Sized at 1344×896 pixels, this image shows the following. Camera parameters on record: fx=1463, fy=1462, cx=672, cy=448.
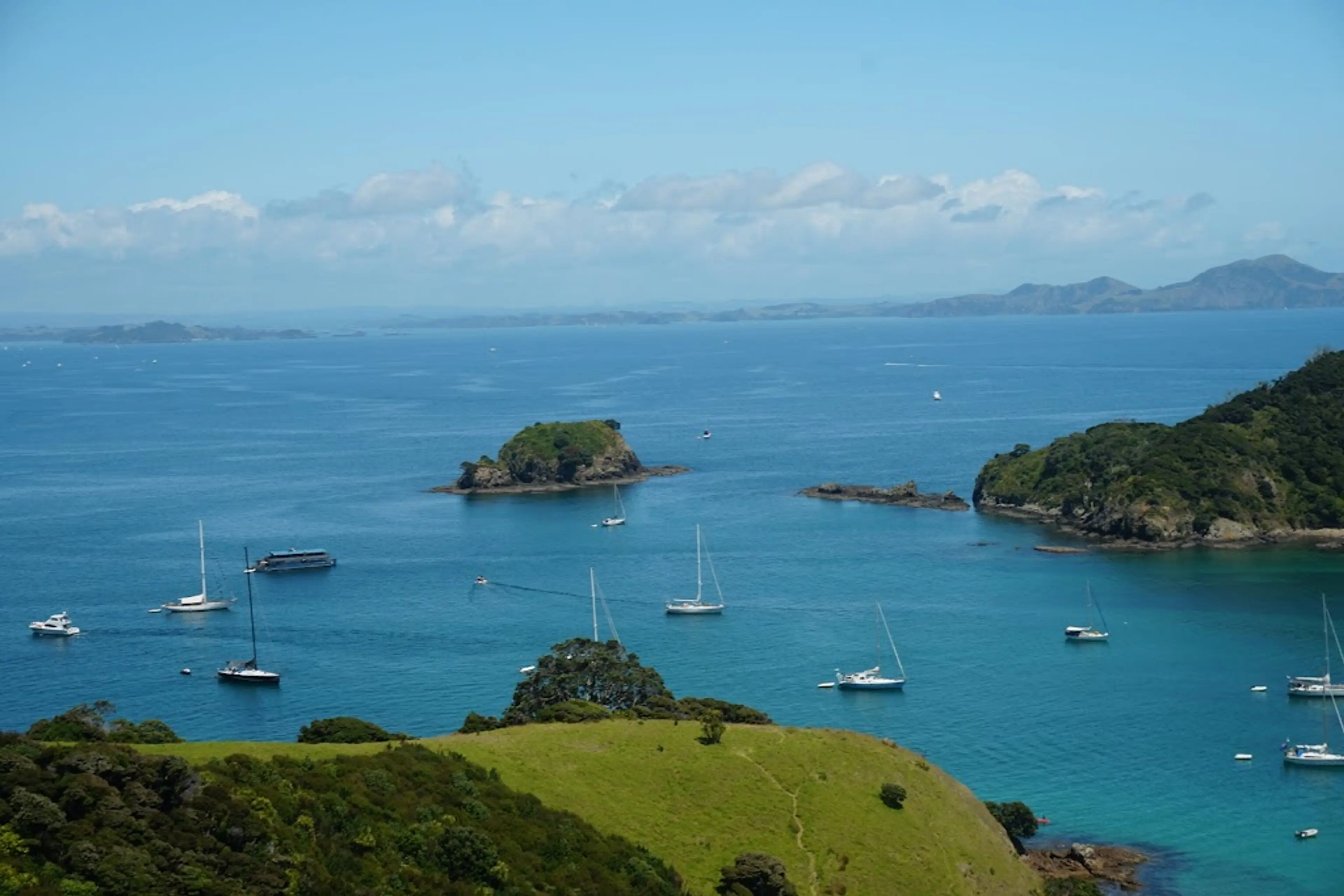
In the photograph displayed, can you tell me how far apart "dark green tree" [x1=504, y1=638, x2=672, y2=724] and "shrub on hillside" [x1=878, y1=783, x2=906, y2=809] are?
13.0m

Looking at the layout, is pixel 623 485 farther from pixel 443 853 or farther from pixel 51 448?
pixel 443 853

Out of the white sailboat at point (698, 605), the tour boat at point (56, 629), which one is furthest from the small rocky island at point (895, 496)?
the tour boat at point (56, 629)

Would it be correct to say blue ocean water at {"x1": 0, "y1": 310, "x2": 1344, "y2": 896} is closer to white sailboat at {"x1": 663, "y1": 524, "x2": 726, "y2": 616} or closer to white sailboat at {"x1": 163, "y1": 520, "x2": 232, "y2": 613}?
white sailboat at {"x1": 663, "y1": 524, "x2": 726, "y2": 616}

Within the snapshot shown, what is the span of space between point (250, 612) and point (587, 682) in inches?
1644

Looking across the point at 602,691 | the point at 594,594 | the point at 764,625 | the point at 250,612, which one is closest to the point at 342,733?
the point at 602,691

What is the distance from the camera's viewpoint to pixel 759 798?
46344 millimetres

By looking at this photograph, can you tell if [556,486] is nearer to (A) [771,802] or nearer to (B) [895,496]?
(B) [895,496]

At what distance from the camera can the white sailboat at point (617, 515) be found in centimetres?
12462

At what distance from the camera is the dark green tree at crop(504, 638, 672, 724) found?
59.7 m

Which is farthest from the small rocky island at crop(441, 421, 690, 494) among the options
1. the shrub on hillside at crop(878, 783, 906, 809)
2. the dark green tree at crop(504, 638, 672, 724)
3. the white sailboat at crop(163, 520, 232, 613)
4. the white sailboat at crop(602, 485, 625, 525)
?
the shrub on hillside at crop(878, 783, 906, 809)

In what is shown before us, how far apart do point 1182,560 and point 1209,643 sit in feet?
82.7

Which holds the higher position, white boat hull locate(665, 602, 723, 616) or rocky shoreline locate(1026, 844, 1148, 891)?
white boat hull locate(665, 602, 723, 616)

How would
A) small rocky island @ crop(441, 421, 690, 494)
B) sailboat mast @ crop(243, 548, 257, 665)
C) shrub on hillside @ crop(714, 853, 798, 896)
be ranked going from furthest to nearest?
small rocky island @ crop(441, 421, 690, 494) < sailboat mast @ crop(243, 548, 257, 665) < shrub on hillside @ crop(714, 853, 798, 896)

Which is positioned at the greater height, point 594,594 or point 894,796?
point 894,796
